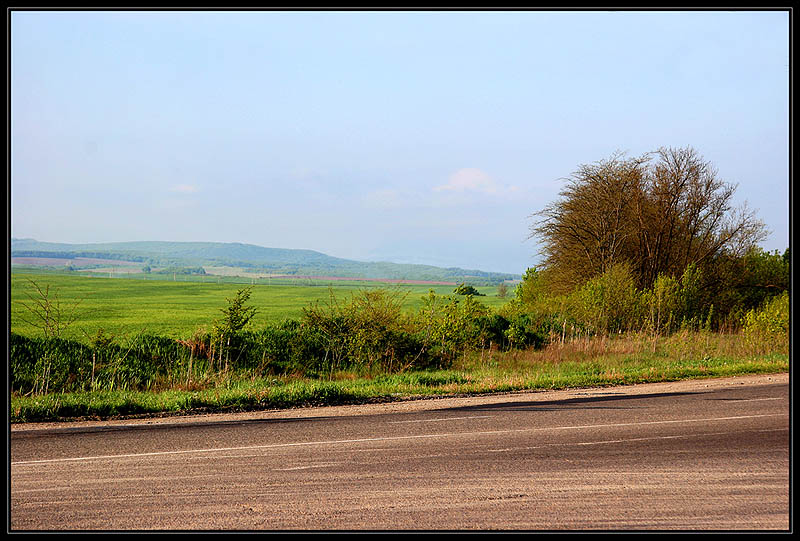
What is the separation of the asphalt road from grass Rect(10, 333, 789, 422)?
1.06 meters

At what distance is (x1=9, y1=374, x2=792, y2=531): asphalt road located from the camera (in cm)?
632

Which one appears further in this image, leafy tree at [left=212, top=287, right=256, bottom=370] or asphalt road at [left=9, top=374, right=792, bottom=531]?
leafy tree at [left=212, top=287, right=256, bottom=370]

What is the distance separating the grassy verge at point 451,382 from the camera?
1220cm

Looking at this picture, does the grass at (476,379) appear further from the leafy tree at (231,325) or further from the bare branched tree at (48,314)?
the leafy tree at (231,325)

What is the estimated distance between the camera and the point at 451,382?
631 inches

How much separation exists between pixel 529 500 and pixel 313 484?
259 cm

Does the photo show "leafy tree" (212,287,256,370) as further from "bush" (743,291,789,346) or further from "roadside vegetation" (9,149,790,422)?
"bush" (743,291,789,346)

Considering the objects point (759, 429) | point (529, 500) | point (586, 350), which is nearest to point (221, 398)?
point (529, 500)

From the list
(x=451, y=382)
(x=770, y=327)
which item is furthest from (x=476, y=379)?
(x=770, y=327)

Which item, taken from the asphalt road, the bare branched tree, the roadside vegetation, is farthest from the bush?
the bare branched tree

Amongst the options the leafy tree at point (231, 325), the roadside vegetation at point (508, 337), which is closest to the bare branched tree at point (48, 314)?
the roadside vegetation at point (508, 337)

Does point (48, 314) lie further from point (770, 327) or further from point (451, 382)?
point (770, 327)
